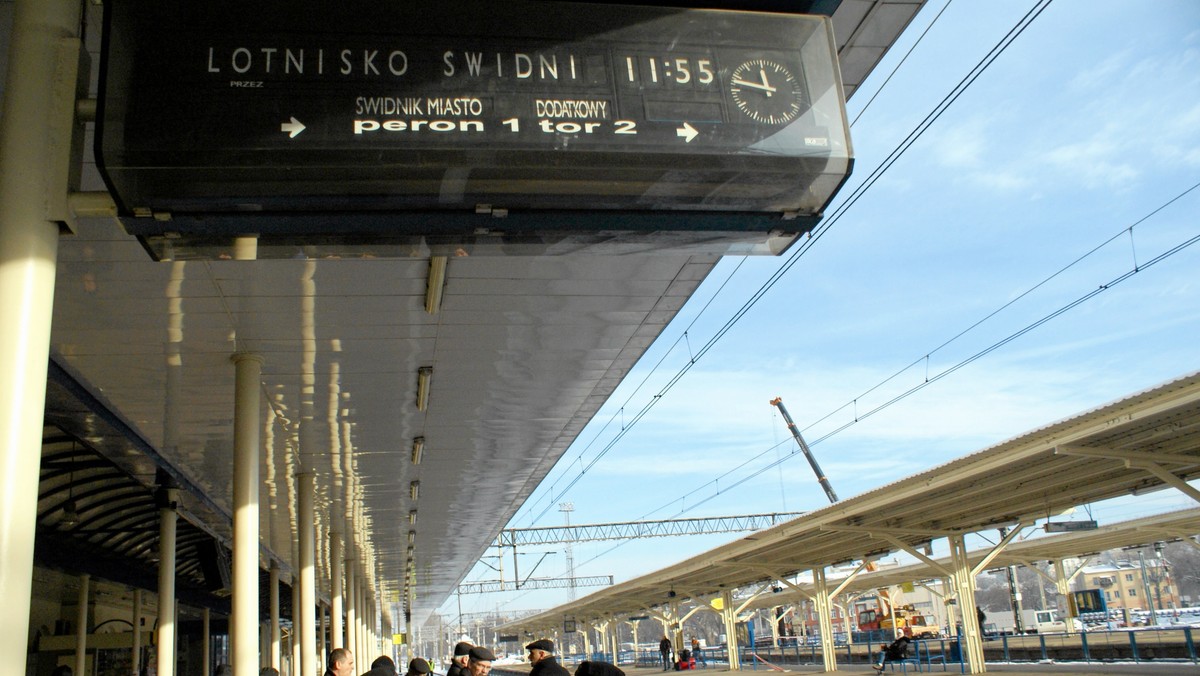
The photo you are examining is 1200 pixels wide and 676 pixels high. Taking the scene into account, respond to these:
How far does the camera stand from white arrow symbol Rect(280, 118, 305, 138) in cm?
332

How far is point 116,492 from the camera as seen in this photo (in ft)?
60.8

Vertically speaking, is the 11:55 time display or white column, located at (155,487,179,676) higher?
the 11:55 time display

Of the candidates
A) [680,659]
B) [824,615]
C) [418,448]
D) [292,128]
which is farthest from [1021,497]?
[680,659]

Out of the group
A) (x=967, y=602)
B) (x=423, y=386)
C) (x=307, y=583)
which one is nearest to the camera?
(x=423, y=386)

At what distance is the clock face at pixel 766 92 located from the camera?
3695 mm

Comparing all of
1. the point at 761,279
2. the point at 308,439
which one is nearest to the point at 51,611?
the point at 308,439

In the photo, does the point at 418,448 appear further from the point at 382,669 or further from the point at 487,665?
the point at 487,665

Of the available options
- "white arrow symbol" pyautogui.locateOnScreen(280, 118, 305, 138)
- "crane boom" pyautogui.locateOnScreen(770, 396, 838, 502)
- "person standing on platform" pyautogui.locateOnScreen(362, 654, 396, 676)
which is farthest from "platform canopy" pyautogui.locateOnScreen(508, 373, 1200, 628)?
"crane boom" pyautogui.locateOnScreen(770, 396, 838, 502)

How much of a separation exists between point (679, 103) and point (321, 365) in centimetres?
806

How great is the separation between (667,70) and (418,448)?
12.9 metres

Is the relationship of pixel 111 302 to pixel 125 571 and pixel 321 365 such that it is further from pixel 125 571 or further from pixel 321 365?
pixel 125 571

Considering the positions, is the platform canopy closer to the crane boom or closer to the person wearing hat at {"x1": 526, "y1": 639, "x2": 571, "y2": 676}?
the person wearing hat at {"x1": 526, "y1": 639, "x2": 571, "y2": 676}

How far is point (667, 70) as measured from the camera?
3.71 meters

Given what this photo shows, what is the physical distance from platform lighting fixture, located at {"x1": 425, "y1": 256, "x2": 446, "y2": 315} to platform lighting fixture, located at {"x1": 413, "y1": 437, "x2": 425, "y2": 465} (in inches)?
251
